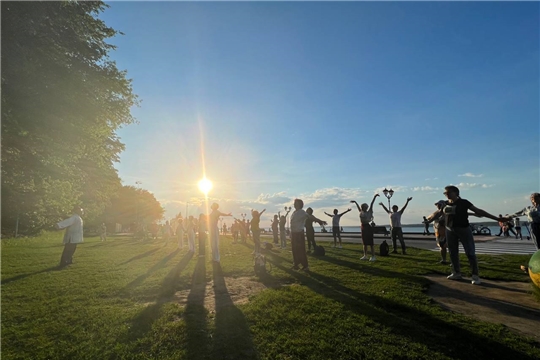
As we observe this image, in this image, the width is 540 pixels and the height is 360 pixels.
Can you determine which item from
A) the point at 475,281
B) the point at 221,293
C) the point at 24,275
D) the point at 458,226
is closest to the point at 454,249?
the point at 458,226

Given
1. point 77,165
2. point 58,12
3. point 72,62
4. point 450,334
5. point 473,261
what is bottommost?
point 450,334

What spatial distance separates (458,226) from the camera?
7.11m

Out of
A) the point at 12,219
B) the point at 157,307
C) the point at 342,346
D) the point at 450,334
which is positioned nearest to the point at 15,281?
the point at 157,307

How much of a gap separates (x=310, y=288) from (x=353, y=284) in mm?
1151

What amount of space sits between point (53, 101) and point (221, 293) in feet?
43.7

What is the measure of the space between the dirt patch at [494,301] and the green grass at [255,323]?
34 centimetres

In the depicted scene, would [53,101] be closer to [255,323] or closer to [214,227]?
[214,227]

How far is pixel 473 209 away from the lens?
702cm

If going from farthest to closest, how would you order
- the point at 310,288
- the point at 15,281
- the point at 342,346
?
the point at 15,281 < the point at 310,288 < the point at 342,346

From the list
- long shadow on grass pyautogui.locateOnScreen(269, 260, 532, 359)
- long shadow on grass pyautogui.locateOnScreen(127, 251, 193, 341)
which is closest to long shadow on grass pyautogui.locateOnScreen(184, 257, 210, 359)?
long shadow on grass pyautogui.locateOnScreen(127, 251, 193, 341)

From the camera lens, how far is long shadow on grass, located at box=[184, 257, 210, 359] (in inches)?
138

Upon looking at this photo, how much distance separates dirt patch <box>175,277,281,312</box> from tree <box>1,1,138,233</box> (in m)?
12.3

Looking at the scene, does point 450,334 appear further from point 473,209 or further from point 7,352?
point 7,352

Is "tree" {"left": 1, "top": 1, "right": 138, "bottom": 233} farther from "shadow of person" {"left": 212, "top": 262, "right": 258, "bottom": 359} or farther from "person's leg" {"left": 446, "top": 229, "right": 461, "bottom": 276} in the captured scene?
"person's leg" {"left": 446, "top": 229, "right": 461, "bottom": 276}
